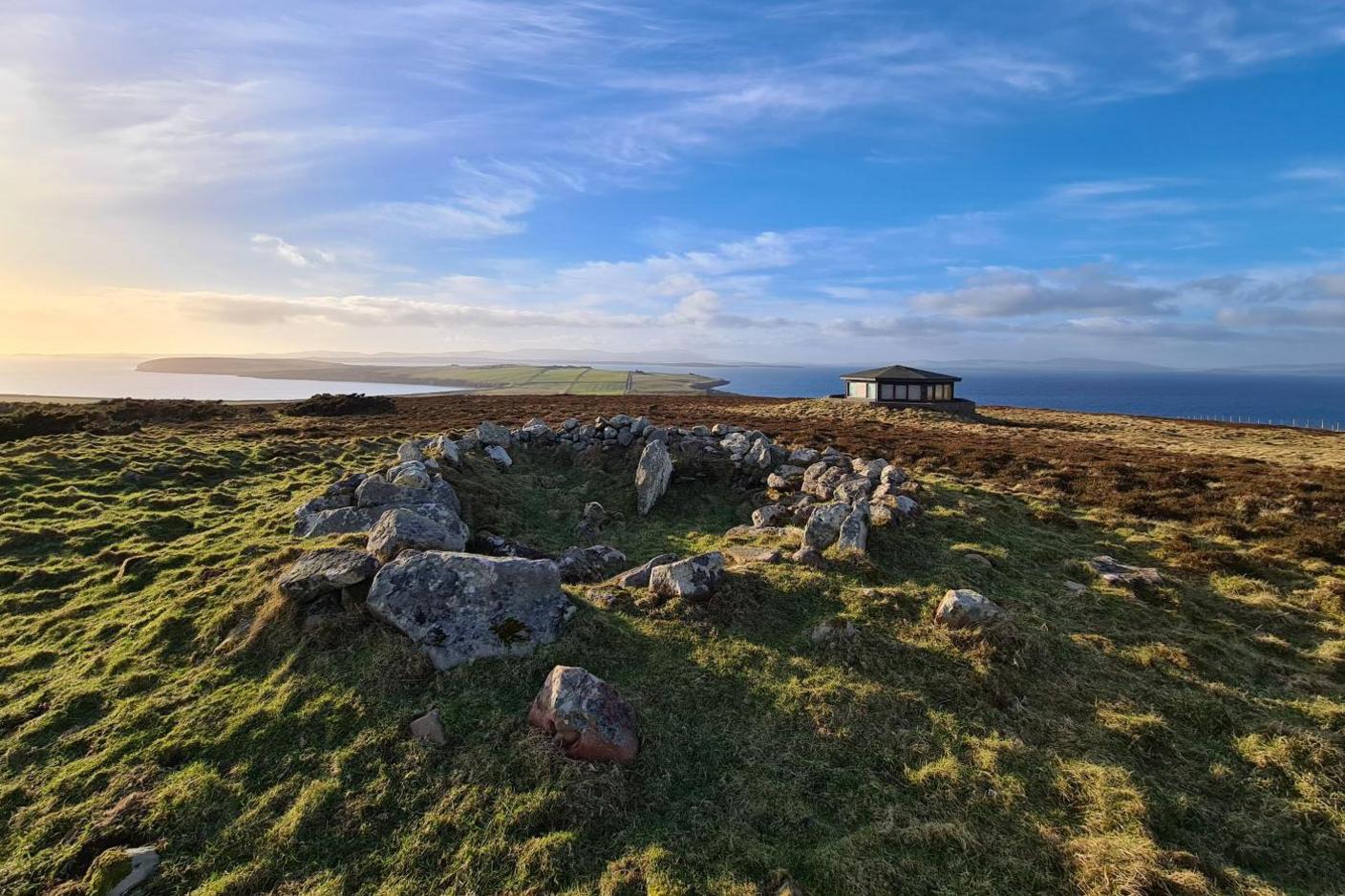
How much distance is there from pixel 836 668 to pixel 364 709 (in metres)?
6.41

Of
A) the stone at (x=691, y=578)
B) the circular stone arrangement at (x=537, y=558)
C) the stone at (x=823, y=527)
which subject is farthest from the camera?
the stone at (x=823, y=527)

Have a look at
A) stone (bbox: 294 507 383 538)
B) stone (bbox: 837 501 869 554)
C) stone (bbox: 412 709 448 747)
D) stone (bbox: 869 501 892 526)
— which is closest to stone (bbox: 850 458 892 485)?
stone (bbox: 869 501 892 526)

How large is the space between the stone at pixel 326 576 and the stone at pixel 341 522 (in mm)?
3321

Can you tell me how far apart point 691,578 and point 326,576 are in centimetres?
593

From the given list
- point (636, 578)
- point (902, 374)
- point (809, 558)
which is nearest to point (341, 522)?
point (636, 578)

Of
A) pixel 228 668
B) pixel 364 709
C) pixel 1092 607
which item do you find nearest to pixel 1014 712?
pixel 1092 607

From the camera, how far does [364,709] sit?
279 inches

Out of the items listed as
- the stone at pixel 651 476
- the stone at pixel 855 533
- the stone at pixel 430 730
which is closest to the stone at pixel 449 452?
the stone at pixel 651 476

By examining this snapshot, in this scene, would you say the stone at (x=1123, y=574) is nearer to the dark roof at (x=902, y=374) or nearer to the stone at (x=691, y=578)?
the stone at (x=691, y=578)

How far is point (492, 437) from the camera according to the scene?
2219 cm

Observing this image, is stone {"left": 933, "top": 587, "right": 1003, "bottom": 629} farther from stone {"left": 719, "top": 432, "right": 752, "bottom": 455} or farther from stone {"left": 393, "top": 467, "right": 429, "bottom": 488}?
stone {"left": 393, "top": 467, "right": 429, "bottom": 488}

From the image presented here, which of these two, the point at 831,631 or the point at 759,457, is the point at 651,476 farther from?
the point at 831,631

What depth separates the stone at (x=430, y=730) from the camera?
6.61 m

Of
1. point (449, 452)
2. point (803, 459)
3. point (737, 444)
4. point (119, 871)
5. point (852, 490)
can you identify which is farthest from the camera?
point (737, 444)
